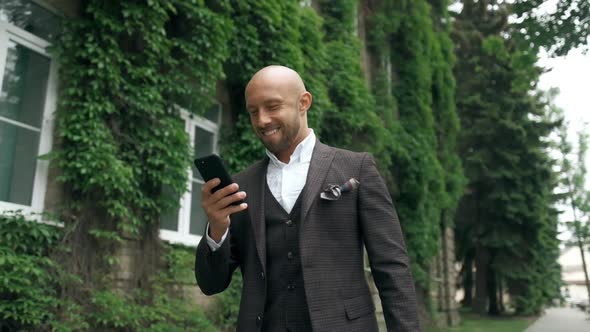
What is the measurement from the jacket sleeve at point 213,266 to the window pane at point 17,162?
347cm

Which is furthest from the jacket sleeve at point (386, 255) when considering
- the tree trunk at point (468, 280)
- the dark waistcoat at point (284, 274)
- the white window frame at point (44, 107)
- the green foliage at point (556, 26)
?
the tree trunk at point (468, 280)

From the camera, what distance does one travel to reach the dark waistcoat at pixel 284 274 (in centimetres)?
186

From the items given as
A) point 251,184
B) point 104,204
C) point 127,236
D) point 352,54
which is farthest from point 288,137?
point 352,54

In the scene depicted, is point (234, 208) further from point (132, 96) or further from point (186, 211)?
point (186, 211)

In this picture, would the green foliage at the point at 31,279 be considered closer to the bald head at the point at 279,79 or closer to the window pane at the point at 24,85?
the window pane at the point at 24,85

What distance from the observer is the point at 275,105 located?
196 centimetres

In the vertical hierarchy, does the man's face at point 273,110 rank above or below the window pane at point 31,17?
below

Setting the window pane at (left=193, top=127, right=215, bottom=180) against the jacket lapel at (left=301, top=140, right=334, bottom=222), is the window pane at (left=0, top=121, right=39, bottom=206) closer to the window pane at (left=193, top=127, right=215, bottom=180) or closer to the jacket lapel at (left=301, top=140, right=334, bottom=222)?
the window pane at (left=193, top=127, right=215, bottom=180)

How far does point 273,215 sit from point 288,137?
30 centimetres

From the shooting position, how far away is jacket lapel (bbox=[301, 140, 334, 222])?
6.36 feet

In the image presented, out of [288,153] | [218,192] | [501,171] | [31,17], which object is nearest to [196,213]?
[31,17]

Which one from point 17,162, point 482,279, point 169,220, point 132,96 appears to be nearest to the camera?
point 17,162

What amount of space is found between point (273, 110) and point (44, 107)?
13.1 feet

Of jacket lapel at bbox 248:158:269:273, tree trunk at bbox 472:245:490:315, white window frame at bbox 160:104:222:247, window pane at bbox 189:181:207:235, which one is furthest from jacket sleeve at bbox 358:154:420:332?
tree trunk at bbox 472:245:490:315
